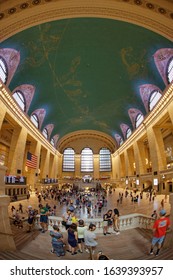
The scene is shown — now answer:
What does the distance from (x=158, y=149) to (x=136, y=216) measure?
14.3 m

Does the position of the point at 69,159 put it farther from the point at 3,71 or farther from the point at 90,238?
the point at 90,238

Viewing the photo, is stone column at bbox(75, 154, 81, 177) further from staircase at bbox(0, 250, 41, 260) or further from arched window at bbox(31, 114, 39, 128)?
staircase at bbox(0, 250, 41, 260)

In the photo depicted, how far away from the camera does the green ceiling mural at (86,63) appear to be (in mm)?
13086

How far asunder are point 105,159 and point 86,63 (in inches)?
1288

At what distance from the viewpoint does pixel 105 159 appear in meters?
48.3

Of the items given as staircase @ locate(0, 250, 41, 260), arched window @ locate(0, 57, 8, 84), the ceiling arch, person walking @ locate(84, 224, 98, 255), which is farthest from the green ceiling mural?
person walking @ locate(84, 224, 98, 255)

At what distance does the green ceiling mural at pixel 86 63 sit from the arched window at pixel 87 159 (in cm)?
2151

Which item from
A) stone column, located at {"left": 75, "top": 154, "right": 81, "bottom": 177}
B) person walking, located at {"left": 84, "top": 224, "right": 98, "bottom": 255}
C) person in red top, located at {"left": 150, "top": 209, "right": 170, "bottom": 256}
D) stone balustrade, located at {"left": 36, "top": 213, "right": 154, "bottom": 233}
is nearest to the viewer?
person in red top, located at {"left": 150, "top": 209, "right": 170, "bottom": 256}

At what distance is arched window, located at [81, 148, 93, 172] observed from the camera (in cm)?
4812

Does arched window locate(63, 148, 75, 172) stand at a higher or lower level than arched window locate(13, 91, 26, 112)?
lower

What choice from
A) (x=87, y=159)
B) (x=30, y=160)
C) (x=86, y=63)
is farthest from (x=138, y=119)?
(x=87, y=159)

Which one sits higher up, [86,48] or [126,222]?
[86,48]

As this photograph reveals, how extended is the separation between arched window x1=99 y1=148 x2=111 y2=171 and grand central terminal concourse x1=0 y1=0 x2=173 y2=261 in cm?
1332
